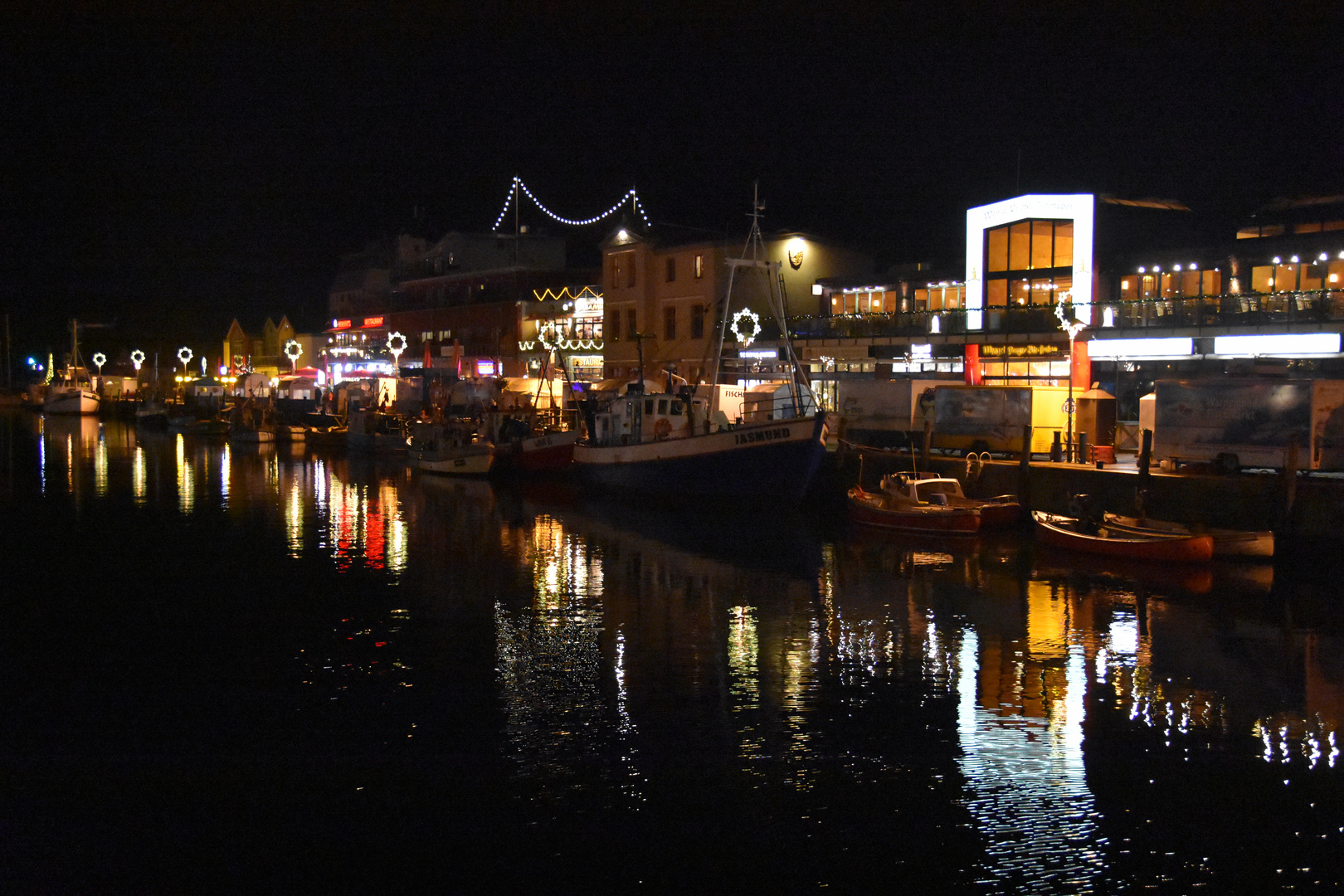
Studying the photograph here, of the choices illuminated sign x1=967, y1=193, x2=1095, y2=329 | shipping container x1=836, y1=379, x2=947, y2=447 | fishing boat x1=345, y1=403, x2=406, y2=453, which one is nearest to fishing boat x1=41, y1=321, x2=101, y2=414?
fishing boat x1=345, y1=403, x2=406, y2=453

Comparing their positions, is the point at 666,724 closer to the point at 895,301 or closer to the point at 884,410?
the point at 884,410

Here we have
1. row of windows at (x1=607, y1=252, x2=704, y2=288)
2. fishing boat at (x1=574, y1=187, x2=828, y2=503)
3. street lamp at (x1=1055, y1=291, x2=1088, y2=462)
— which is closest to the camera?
street lamp at (x1=1055, y1=291, x2=1088, y2=462)

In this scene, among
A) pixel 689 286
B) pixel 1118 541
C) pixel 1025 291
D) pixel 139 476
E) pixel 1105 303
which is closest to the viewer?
pixel 1118 541

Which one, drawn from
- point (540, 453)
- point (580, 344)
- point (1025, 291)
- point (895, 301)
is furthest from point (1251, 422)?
point (580, 344)

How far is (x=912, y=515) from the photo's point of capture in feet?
94.5

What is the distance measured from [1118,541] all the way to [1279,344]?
16102mm

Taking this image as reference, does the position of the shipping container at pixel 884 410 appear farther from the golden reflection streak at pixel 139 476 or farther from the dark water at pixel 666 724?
the golden reflection streak at pixel 139 476

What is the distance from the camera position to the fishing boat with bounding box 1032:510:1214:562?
2381 cm

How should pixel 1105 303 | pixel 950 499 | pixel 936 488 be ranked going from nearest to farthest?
1. pixel 950 499
2. pixel 936 488
3. pixel 1105 303

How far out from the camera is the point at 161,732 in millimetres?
13367

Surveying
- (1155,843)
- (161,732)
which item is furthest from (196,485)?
(1155,843)

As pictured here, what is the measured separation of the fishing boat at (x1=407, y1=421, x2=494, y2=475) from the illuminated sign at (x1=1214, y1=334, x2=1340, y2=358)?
27119 mm

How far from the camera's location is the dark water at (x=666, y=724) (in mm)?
10195

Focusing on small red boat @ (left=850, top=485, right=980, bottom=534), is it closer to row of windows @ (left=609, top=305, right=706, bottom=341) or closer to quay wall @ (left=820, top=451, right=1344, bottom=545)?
quay wall @ (left=820, top=451, right=1344, bottom=545)
